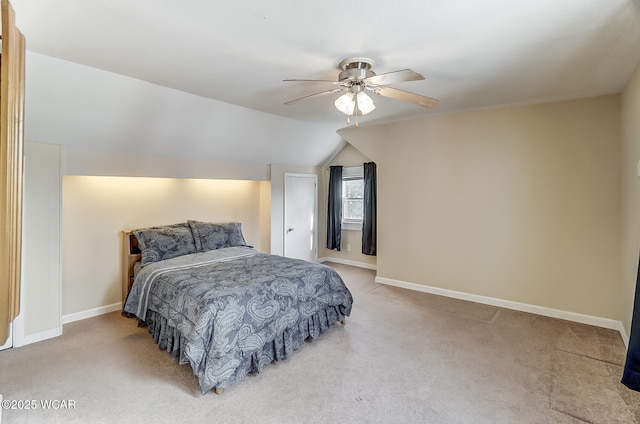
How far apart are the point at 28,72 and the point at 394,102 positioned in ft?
11.2

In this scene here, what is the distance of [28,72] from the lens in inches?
98.0

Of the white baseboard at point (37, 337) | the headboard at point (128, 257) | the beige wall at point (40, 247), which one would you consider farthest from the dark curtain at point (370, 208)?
the white baseboard at point (37, 337)

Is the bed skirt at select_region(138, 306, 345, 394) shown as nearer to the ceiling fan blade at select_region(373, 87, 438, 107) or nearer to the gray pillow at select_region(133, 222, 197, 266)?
the gray pillow at select_region(133, 222, 197, 266)

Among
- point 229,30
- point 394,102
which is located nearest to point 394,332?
point 394,102

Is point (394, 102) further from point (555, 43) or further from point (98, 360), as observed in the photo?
point (98, 360)

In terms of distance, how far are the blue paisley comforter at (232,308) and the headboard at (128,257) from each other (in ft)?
1.69

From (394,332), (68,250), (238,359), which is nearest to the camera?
(238,359)

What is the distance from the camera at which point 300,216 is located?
5.88 meters

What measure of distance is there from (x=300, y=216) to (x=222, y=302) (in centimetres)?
354

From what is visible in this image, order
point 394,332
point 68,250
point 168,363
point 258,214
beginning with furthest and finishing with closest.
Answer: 1. point 258,214
2. point 68,250
3. point 394,332
4. point 168,363

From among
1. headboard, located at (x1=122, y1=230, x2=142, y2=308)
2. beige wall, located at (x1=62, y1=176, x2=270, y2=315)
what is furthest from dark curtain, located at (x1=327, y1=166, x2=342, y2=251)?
headboard, located at (x1=122, y1=230, x2=142, y2=308)

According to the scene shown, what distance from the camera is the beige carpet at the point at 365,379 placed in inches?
81.0

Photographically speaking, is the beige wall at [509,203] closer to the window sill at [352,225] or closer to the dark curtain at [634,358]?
the window sill at [352,225]

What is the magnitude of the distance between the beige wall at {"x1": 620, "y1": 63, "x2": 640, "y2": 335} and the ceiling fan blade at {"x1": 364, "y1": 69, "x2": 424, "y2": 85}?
198 cm
